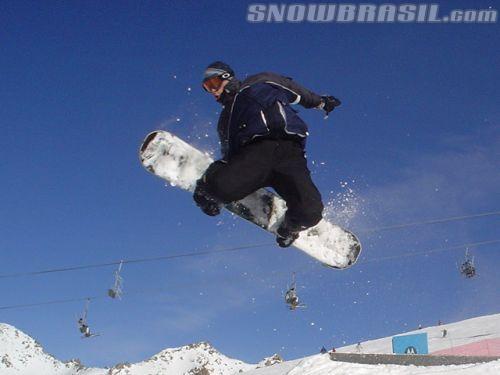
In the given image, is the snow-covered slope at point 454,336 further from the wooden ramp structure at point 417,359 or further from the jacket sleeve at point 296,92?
the jacket sleeve at point 296,92

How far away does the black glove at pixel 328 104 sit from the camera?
3.93 meters

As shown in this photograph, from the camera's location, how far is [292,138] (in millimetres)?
3465

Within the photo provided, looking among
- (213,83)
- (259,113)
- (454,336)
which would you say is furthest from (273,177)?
(454,336)

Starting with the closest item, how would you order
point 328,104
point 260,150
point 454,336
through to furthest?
1. point 260,150
2. point 328,104
3. point 454,336

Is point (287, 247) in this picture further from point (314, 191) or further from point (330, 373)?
point (330, 373)

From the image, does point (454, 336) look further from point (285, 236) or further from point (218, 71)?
point (218, 71)

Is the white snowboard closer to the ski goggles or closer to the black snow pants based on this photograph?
the black snow pants

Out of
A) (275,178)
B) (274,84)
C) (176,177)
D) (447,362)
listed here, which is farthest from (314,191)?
(447,362)

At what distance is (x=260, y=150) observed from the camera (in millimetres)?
3320

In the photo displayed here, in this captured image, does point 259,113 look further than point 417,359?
No

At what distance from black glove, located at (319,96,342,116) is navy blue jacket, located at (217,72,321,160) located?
283 mm

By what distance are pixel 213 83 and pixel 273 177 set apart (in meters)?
0.80

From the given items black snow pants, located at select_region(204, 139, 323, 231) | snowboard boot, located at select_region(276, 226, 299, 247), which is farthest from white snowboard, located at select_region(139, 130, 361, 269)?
black snow pants, located at select_region(204, 139, 323, 231)

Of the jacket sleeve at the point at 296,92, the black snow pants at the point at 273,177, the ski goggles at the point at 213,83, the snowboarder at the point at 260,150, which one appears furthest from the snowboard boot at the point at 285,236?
the ski goggles at the point at 213,83
